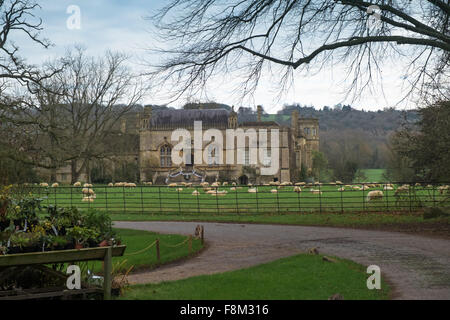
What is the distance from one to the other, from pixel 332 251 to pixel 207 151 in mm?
56719

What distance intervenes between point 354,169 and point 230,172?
15.3m

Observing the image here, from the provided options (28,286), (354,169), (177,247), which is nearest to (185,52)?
(177,247)

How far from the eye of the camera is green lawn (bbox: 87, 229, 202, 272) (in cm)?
1273

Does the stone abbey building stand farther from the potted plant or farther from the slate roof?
the potted plant

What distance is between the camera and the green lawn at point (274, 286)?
25.6 ft

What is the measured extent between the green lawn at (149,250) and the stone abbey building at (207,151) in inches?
1949

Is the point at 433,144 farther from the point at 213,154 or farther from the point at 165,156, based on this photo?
the point at 165,156

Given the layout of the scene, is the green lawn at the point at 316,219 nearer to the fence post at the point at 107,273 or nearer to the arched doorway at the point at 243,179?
the fence post at the point at 107,273

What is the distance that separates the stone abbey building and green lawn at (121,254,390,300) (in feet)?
184

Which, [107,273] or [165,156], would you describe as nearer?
[107,273]

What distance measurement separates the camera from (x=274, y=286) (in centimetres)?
839

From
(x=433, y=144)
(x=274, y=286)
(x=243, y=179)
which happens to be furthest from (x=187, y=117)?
→ (x=274, y=286)

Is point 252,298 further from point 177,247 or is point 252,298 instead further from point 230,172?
point 230,172

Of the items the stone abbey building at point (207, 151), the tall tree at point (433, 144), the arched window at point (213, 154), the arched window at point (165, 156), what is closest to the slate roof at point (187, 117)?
the stone abbey building at point (207, 151)
